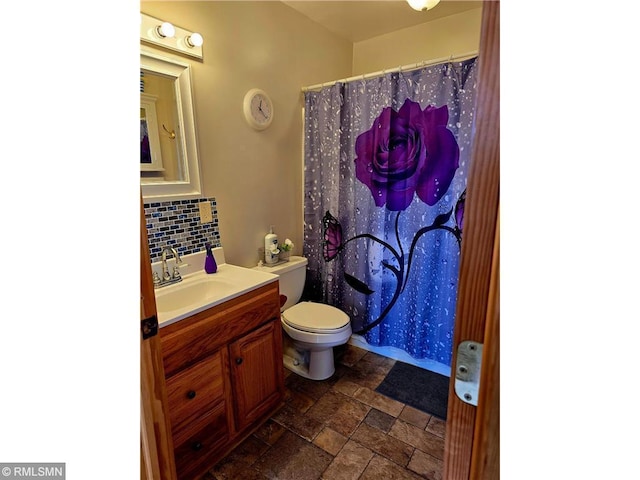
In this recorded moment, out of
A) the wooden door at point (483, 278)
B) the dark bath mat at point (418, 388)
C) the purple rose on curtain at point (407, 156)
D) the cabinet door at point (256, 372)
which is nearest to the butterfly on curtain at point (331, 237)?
the purple rose on curtain at point (407, 156)

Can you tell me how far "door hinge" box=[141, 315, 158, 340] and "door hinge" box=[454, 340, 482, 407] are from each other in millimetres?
662

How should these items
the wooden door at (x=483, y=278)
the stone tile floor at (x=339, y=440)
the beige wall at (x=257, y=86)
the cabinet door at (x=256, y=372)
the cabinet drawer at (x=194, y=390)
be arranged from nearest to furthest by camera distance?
the wooden door at (x=483, y=278) < the cabinet drawer at (x=194, y=390) < the stone tile floor at (x=339, y=440) < the cabinet door at (x=256, y=372) < the beige wall at (x=257, y=86)

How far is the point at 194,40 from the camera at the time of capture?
1.59 m

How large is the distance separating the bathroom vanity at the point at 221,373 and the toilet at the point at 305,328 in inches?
8.9

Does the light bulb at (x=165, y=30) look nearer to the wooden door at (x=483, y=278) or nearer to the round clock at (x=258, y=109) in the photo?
the round clock at (x=258, y=109)

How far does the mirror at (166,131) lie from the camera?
1.54 meters

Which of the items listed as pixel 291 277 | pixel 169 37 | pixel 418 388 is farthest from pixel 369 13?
pixel 418 388

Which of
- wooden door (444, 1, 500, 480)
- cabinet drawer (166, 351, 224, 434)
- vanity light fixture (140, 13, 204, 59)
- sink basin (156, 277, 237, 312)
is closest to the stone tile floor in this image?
cabinet drawer (166, 351, 224, 434)

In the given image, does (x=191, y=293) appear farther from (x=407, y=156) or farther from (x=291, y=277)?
(x=407, y=156)

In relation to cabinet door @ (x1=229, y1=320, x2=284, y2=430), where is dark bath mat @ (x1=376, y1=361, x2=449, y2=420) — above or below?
below

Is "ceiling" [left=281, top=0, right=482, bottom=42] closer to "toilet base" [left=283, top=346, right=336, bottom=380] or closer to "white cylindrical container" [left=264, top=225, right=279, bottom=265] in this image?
"white cylindrical container" [left=264, top=225, right=279, bottom=265]

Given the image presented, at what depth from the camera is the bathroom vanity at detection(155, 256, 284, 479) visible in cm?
128
